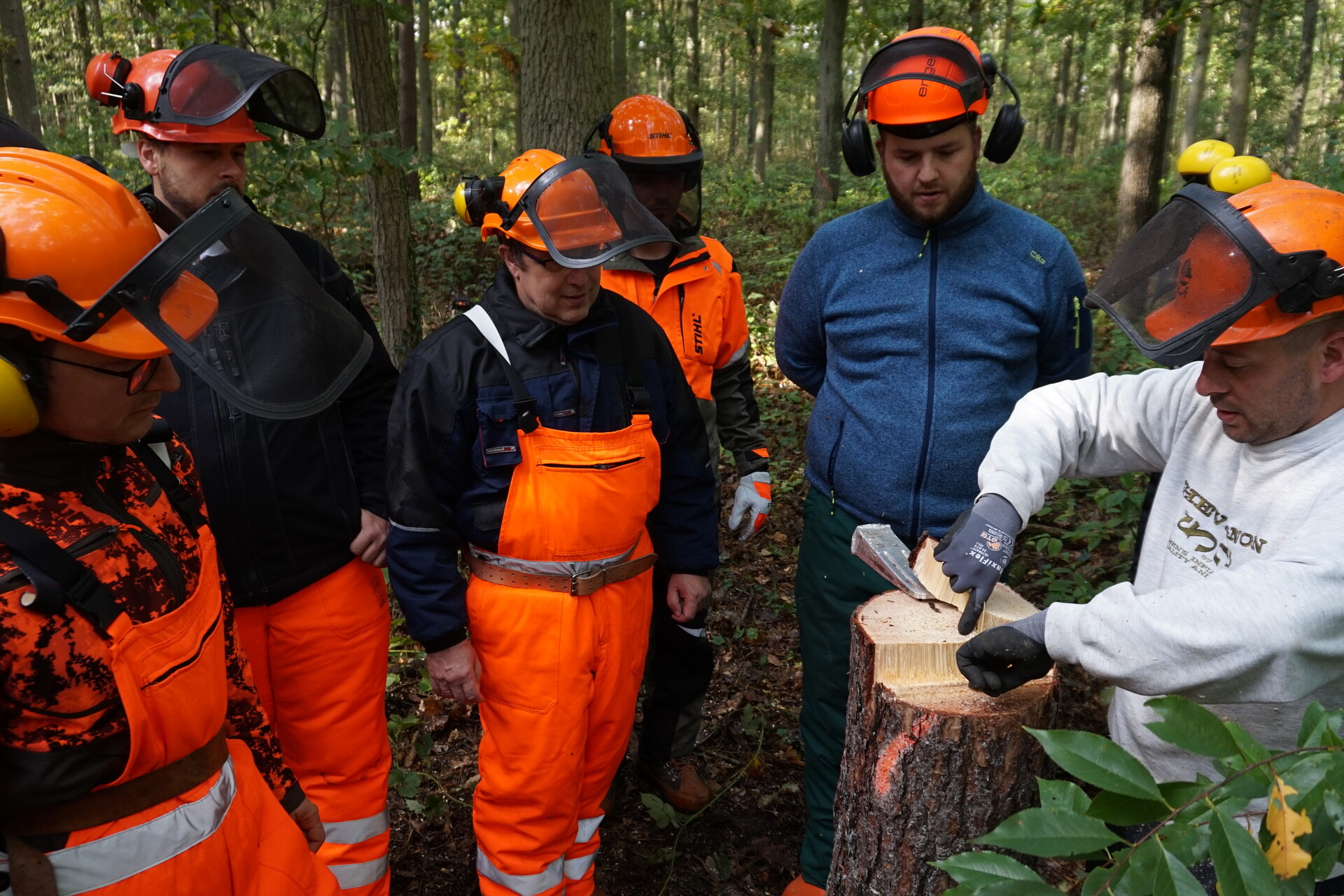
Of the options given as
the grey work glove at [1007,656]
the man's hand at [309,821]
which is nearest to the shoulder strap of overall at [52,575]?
the man's hand at [309,821]

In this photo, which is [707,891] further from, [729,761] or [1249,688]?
[1249,688]

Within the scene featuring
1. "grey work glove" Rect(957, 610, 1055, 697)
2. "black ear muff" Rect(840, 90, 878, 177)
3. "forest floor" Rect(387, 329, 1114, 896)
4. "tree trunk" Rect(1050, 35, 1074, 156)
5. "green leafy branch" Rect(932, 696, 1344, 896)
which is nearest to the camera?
"green leafy branch" Rect(932, 696, 1344, 896)

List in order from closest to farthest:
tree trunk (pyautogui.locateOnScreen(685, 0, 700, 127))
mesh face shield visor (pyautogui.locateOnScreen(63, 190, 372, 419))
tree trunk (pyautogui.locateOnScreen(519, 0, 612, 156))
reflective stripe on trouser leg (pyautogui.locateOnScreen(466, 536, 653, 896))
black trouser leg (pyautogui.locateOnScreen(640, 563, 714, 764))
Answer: mesh face shield visor (pyautogui.locateOnScreen(63, 190, 372, 419)), reflective stripe on trouser leg (pyautogui.locateOnScreen(466, 536, 653, 896)), black trouser leg (pyautogui.locateOnScreen(640, 563, 714, 764)), tree trunk (pyautogui.locateOnScreen(519, 0, 612, 156)), tree trunk (pyautogui.locateOnScreen(685, 0, 700, 127))

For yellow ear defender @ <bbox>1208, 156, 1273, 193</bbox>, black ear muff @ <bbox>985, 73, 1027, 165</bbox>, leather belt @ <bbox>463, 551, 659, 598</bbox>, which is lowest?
leather belt @ <bbox>463, 551, 659, 598</bbox>

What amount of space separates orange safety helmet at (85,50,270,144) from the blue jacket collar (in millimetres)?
2007

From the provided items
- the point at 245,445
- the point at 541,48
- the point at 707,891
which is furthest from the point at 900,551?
the point at 541,48

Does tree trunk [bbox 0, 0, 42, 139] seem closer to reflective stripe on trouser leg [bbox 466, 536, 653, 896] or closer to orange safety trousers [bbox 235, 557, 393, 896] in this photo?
orange safety trousers [bbox 235, 557, 393, 896]

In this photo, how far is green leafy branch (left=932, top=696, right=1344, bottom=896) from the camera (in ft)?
2.73

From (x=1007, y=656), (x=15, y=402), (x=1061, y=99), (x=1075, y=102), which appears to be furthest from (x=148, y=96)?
(x=1075, y=102)

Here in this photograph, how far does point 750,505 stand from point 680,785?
3.73 ft

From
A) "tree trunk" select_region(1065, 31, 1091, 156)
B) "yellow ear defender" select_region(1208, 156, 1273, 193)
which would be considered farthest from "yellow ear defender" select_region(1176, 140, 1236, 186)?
"tree trunk" select_region(1065, 31, 1091, 156)

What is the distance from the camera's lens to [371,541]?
8.27 ft

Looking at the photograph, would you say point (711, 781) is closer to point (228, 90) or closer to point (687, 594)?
point (687, 594)

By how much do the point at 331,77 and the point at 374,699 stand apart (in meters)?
21.1
